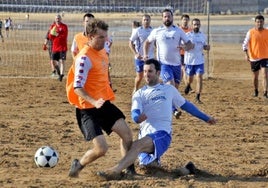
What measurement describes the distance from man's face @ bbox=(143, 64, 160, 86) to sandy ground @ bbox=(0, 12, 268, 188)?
3.67ft

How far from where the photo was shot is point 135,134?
12.6 meters

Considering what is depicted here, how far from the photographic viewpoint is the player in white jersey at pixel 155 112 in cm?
895

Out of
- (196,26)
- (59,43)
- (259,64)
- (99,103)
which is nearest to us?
(99,103)

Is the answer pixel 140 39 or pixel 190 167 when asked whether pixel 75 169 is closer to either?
pixel 190 167

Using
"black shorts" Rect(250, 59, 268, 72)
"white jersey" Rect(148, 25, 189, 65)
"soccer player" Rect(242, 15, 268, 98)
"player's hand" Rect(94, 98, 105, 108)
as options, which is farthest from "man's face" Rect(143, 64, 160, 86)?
"black shorts" Rect(250, 59, 268, 72)

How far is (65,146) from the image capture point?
11250 mm

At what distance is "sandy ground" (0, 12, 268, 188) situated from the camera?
889 centimetres

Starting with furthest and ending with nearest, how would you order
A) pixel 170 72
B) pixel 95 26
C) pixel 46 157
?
pixel 170 72, pixel 46 157, pixel 95 26

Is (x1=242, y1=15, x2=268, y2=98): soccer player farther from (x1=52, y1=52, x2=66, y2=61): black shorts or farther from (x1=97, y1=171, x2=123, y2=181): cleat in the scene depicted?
(x1=97, y1=171, x2=123, y2=181): cleat

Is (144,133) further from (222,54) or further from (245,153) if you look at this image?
(222,54)

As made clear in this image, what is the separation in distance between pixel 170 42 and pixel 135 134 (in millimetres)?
2743

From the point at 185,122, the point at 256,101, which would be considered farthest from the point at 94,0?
the point at 185,122

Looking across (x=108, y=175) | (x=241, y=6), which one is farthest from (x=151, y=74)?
(x=241, y=6)

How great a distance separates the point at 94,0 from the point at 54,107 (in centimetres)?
2375
